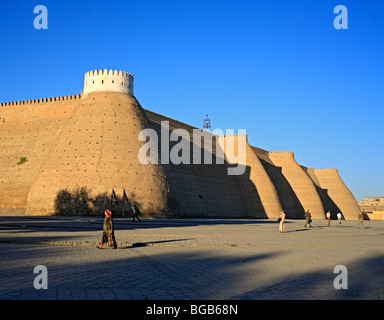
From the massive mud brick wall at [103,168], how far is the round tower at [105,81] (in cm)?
8

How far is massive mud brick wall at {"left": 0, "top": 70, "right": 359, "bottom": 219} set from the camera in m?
26.5

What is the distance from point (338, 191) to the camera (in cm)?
6106

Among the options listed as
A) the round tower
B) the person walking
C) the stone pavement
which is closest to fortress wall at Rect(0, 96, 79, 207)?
the round tower

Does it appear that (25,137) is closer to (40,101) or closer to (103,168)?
(40,101)

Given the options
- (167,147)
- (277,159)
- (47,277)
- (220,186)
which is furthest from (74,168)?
(277,159)

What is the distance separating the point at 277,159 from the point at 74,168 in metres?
34.1

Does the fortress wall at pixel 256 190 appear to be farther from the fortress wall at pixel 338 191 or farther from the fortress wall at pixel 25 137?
the fortress wall at pixel 25 137

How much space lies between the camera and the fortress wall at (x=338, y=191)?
194 ft

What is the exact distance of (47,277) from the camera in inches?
213

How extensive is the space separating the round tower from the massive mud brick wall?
0.25 feet

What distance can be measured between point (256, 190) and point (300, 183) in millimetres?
11047

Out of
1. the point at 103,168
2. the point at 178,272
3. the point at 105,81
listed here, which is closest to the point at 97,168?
the point at 103,168

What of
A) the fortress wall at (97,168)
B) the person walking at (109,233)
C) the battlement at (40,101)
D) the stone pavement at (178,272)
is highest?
the battlement at (40,101)

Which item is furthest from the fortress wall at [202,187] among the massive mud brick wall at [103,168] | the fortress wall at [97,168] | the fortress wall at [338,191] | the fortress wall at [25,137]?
the fortress wall at [338,191]
